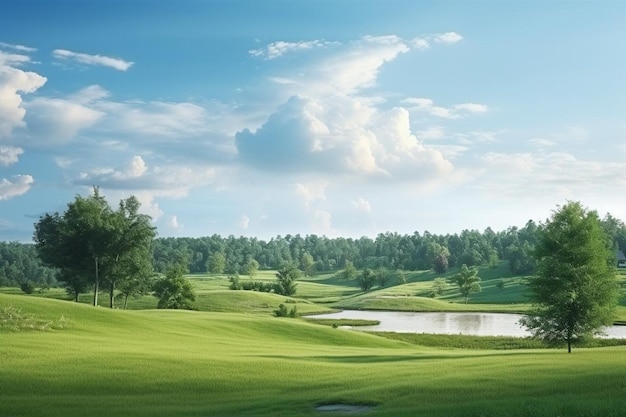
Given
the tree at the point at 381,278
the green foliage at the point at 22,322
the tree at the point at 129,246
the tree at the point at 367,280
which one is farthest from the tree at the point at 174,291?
the tree at the point at 381,278

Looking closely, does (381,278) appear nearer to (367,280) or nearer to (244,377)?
(367,280)

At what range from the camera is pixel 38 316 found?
142ft

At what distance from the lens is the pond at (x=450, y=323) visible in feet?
246

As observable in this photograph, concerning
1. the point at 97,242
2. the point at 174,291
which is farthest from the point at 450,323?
the point at 97,242

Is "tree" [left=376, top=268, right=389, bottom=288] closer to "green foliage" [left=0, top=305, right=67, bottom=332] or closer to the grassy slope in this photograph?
"green foliage" [left=0, top=305, right=67, bottom=332]

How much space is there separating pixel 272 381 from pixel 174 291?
65.2 meters

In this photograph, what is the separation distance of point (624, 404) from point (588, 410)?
5.18 feet

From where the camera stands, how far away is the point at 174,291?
295 feet

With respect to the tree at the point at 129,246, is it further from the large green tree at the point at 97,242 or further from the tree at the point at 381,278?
the tree at the point at 381,278

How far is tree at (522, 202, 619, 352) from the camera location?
130 feet

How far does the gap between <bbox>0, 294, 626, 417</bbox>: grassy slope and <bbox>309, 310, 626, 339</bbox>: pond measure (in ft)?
128

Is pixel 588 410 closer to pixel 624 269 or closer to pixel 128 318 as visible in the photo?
pixel 128 318

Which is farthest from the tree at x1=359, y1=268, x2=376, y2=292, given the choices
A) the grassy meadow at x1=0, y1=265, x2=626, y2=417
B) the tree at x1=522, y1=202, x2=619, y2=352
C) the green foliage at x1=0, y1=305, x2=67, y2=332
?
the green foliage at x1=0, y1=305, x2=67, y2=332

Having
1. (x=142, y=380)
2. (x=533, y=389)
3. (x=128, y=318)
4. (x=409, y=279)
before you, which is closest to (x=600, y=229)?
(x=533, y=389)
